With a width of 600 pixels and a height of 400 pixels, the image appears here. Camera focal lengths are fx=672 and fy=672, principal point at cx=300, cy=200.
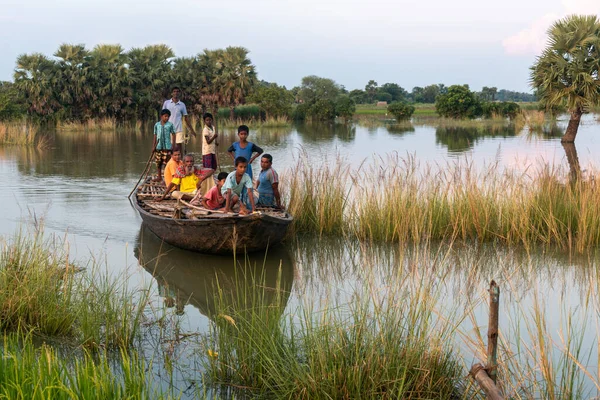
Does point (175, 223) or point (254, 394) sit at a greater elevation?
point (175, 223)

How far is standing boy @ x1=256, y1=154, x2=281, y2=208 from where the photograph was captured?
9.67m

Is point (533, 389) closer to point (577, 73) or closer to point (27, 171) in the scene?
point (27, 171)

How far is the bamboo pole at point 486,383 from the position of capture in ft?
11.6

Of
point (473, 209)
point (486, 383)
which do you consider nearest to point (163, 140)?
point (473, 209)

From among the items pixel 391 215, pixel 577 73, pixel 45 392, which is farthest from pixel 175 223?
pixel 577 73

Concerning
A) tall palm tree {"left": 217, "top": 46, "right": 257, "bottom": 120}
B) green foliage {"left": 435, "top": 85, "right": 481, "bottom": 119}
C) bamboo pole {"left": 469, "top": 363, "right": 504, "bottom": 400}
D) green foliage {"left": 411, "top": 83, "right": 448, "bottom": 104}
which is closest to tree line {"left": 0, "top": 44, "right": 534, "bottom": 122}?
tall palm tree {"left": 217, "top": 46, "right": 257, "bottom": 120}

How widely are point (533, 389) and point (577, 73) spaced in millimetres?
20483

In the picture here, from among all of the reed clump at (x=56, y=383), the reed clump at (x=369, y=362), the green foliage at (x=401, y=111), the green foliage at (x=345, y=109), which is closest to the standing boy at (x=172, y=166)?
the reed clump at (x=369, y=362)

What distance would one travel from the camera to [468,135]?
3378 centimetres

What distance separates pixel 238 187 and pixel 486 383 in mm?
5650

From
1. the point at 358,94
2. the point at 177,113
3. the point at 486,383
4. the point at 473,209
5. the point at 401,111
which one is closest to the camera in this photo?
the point at 486,383

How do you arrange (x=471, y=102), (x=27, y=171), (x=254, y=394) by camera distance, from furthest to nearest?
(x=471, y=102) → (x=27, y=171) → (x=254, y=394)

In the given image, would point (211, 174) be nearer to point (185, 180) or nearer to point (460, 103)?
point (185, 180)

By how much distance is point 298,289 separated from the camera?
753cm
